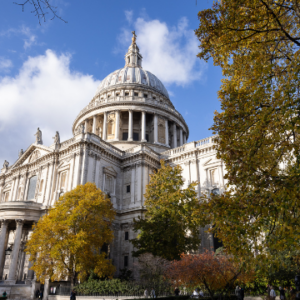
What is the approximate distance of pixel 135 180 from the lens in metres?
37.8

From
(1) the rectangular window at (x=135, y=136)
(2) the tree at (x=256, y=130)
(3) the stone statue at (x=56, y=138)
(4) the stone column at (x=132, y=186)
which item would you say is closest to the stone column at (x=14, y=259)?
(3) the stone statue at (x=56, y=138)

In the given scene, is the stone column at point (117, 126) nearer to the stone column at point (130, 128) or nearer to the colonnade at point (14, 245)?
the stone column at point (130, 128)

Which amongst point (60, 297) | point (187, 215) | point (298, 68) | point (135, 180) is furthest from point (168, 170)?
point (298, 68)

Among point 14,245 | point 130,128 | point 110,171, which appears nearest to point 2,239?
point 14,245

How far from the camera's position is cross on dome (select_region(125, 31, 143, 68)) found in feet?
223

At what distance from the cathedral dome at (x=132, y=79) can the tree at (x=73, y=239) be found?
3729cm

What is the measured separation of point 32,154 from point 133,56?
3670cm

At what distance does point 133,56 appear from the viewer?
224 feet

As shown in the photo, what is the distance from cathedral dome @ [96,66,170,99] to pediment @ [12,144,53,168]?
2361 centimetres

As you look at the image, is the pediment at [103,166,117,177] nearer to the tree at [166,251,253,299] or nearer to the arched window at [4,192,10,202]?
the arched window at [4,192,10,202]

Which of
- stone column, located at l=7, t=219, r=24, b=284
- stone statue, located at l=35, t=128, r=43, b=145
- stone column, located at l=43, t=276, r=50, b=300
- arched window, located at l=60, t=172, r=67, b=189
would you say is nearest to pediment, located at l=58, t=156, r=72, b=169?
arched window, located at l=60, t=172, r=67, b=189

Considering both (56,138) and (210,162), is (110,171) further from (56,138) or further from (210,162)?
(210,162)

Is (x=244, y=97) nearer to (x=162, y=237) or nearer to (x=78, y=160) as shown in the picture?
(x=162, y=237)

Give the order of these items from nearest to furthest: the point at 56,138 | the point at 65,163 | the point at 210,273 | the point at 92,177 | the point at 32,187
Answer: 1. the point at 210,273
2. the point at 92,177
3. the point at 65,163
4. the point at 56,138
5. the point at 32,187
